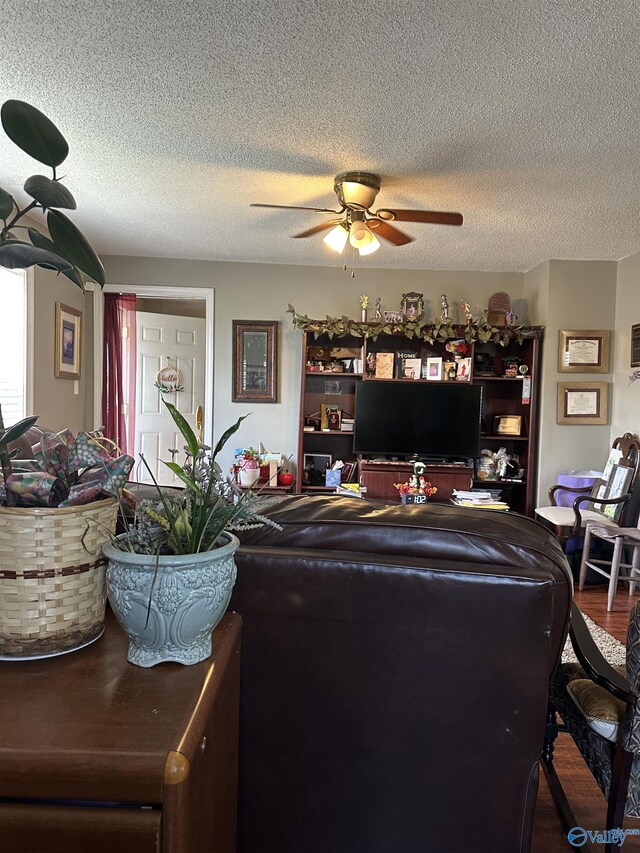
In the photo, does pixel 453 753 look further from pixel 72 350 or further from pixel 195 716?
pixel 72 350

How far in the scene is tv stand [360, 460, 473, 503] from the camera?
4.73m

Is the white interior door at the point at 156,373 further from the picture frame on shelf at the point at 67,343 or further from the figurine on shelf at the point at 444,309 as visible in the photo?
the figurine on shelf at the point at 444,309

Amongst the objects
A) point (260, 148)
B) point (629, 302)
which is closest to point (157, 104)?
point (260, 148)

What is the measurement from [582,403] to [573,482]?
68cm

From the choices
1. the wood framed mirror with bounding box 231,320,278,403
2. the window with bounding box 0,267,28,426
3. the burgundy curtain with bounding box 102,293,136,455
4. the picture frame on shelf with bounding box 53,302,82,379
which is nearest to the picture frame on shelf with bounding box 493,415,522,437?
the wood framed mirror with bounding box 231,320,278,403

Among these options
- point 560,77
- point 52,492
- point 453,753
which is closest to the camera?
point 52,492

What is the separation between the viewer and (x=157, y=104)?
233 centimetres

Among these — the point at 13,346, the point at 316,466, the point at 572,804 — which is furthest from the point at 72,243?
the point at 316,466

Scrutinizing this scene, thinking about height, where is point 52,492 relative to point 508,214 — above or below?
below

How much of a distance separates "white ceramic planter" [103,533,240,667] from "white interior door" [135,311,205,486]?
485 cm

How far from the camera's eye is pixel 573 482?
458 centimetres

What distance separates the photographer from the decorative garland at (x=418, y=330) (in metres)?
4.65

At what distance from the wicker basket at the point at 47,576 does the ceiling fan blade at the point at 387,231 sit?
273cm

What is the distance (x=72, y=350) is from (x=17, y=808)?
14.6 feet
